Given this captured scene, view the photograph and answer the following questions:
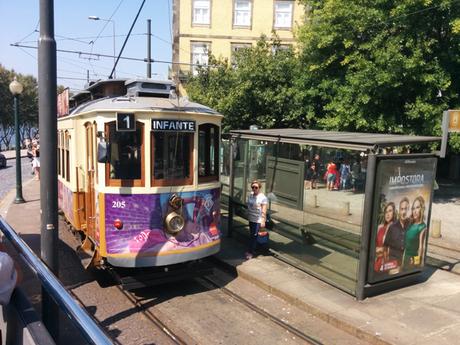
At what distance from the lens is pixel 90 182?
757cm

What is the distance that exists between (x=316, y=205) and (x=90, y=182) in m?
4.04

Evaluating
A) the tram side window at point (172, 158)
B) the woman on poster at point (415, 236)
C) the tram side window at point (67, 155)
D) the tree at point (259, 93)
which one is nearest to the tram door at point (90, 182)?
the tram side window at point (172, 158)

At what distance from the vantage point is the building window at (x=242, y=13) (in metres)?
30.3

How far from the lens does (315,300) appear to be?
22.8ft

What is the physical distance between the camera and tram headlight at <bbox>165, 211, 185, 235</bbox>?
7020 millimetres

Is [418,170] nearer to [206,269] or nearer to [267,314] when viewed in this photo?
[267,314]

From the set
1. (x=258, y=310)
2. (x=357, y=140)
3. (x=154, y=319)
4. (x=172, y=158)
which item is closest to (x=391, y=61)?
(x=357, y=140)

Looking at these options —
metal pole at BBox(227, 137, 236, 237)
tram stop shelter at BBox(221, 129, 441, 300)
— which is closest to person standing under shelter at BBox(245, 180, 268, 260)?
tram stop shelter at BBox(221, 129, 441, 300)

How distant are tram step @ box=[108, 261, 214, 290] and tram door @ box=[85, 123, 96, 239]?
32.2 inches

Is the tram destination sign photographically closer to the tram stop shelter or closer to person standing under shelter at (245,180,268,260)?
the tram stop shelter

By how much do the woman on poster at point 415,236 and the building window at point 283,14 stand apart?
1006 inches

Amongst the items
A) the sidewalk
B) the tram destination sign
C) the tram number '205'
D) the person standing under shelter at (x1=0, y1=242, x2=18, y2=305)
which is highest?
the tram destination sign

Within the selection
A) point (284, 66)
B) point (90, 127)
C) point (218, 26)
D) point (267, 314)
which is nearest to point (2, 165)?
point (218, 26)

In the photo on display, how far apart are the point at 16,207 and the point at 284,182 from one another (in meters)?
10.6
